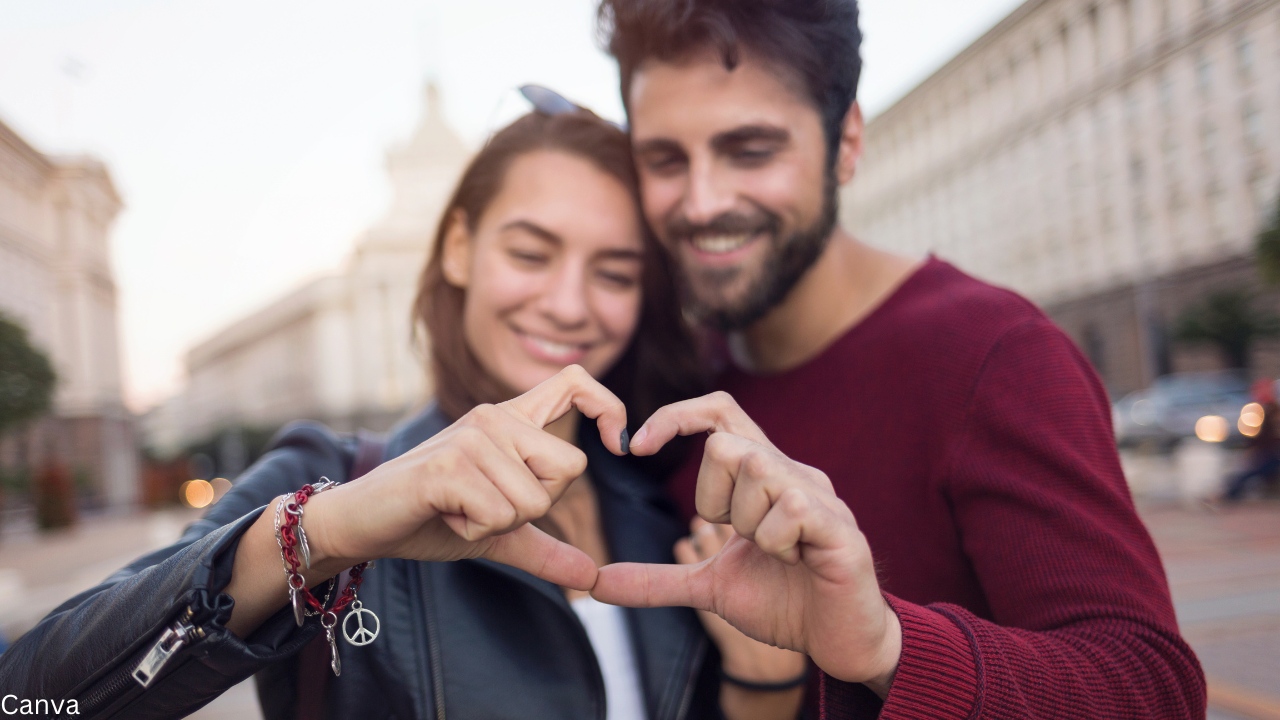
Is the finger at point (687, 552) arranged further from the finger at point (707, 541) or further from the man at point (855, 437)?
the man at point (855, 437)

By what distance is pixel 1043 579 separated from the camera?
3.52 feet

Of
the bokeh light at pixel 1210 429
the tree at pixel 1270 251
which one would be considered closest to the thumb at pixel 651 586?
the tree at pixel 1270 251

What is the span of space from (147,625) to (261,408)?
223 ft

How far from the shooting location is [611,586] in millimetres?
927

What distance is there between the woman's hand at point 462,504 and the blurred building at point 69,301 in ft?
15.9

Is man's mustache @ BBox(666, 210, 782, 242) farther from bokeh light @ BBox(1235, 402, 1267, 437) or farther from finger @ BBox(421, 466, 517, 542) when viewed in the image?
bokeh light @ BBox(1235, 402, 1267, 437)

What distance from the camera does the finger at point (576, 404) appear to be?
84cm

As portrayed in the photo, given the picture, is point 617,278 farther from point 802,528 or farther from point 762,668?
point 802,528

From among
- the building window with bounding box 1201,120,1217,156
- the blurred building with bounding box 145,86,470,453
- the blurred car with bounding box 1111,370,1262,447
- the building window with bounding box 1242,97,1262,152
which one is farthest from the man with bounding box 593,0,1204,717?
the blurred building with bounding box 145,86,470,453

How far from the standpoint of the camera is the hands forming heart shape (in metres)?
0.79

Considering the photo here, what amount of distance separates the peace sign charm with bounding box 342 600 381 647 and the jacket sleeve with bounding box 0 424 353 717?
16 centimetres

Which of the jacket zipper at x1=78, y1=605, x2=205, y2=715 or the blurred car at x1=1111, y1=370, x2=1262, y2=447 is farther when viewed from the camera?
the blurred car at x1=1111, y1=370, x2=1262, y2=447

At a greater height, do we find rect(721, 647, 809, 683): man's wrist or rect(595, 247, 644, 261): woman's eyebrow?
rect(595, 247, 644, 261): woman's eyebrow

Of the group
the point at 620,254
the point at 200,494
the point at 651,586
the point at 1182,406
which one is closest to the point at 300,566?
the point at 651,586
